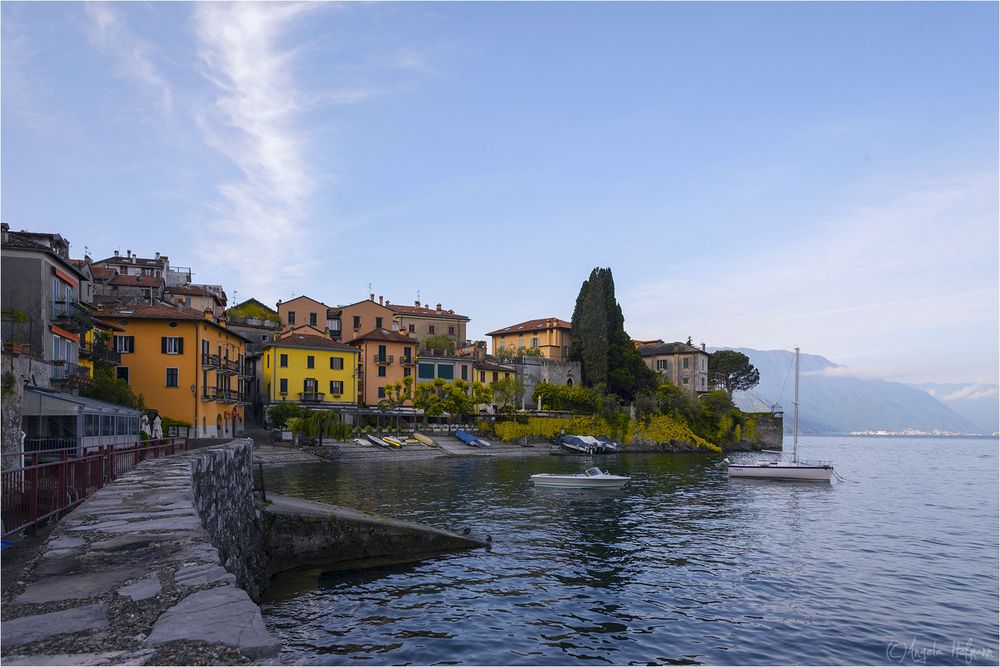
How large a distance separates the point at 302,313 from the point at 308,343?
1736cm

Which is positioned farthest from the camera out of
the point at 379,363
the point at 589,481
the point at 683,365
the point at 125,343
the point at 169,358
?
the point at 683,365

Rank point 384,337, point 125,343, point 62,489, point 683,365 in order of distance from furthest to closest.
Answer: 1. point 683,365
2. point 384,337
3. point 125,343
4. point 62,489

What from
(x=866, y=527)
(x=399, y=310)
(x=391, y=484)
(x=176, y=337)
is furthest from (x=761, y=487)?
(x=399, y=310)

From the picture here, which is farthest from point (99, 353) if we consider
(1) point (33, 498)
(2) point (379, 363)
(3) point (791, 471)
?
(3) point (791, 471)

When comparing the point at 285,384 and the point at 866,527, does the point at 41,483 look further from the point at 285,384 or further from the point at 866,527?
the point at 285,384

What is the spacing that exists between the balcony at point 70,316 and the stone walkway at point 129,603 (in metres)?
32.9

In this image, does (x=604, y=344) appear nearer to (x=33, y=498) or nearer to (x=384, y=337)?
(x=384, y=337)

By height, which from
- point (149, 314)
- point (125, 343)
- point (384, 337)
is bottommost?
point (125, 343)

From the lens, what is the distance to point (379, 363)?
84.3 metres

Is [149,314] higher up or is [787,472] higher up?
[149,314]

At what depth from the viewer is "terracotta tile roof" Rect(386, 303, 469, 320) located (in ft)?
349

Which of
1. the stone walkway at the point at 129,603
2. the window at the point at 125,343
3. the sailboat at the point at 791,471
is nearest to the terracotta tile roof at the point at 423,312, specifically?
the window at the point at 125,343

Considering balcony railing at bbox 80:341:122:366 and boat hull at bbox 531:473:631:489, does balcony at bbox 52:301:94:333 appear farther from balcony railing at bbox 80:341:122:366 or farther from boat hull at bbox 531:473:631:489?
boat hull at bbox 531:473:631:489

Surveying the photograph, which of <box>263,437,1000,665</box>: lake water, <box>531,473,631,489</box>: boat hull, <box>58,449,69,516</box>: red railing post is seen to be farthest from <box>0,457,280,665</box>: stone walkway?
<box>531,473,631,489</box>: boat hull
